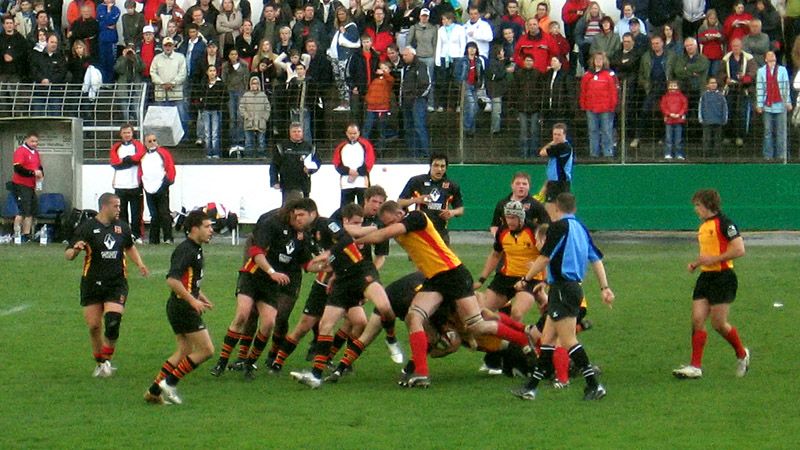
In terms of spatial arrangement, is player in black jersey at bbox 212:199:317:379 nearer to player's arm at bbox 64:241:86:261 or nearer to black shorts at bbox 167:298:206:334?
black shorts at bbox 167:298:206:334

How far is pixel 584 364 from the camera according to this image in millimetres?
11766

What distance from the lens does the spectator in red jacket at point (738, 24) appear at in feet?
86.6

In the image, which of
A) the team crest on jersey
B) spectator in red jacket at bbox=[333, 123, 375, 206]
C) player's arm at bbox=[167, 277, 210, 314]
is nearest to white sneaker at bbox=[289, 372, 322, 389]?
player's arm at bbox=[167, 277, 210, 314]

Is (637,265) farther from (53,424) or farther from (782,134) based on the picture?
(53,424)

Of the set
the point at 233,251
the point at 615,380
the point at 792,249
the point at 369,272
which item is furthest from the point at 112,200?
the point at 792,249

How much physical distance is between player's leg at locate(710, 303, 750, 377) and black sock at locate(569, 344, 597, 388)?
65.0 inches

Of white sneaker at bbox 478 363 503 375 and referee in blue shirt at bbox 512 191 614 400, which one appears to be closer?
referee in blue shirt at bbox 512 191 614 400

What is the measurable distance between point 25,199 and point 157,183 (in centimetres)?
233

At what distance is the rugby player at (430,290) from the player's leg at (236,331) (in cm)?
128

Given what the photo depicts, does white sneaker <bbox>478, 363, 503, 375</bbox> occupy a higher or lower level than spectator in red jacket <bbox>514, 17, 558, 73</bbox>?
lower

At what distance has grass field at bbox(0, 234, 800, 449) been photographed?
10.4 m

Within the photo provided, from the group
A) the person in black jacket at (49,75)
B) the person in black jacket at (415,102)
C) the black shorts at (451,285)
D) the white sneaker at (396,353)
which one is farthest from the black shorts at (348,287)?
the person in black jacket at (49,75)

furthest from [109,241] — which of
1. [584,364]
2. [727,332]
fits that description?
[727,332]

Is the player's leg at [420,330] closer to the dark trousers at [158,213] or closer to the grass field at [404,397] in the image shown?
the grass field at [404,397]
